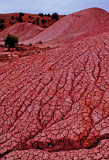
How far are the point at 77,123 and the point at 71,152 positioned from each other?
415 millimetres

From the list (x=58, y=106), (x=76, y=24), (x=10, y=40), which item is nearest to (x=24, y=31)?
(x=76, y=24)

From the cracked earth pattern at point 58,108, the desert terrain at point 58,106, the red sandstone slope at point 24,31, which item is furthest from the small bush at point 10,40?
the red sandstone slope at point 24,31

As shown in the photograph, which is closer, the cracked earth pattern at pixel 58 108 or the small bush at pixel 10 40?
the cracked earth pattern at pixel 58 108

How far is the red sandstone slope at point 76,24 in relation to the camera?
1767 cm

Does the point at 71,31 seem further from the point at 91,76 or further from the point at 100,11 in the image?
the point at 91,76

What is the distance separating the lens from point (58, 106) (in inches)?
99.3

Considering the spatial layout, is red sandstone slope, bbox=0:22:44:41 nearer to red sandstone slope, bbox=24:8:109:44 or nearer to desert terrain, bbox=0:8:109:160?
red sandstone slope, bbox=24:8:109:44

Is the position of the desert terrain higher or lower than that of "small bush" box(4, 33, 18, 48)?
lower

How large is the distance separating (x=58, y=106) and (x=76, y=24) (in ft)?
59.5

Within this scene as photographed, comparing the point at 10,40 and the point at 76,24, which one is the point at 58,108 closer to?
the point at 10,40

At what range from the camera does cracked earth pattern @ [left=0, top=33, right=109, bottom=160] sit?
1966 mm

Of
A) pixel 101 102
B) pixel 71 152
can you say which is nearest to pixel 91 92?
pixel 101 102

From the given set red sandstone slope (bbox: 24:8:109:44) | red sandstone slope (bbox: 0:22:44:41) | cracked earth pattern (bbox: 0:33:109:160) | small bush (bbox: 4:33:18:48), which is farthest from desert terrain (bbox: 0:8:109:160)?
red sandstone slope (bbox: 0:22:44:41)

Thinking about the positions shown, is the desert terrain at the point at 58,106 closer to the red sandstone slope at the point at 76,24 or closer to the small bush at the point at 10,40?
the small bush at the point at 10,40
